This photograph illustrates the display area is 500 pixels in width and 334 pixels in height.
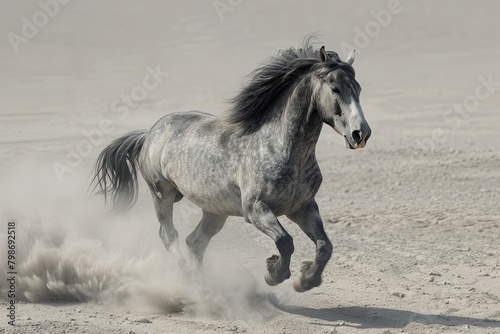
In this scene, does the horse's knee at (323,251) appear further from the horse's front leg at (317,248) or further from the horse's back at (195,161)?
the horse's back at (195,161)

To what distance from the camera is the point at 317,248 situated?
686 centimetres

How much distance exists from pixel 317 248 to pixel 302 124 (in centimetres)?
85

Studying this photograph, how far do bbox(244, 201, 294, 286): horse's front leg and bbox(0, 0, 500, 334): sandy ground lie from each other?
0.39 m

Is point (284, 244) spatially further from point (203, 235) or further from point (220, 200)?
point (203, 235)

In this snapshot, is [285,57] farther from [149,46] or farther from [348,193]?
[149,46]

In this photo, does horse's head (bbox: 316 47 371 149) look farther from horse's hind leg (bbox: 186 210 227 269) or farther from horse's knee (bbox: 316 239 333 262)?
horse's hind leg (bbox: 186 210 227 269)

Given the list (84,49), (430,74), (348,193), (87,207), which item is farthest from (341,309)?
(84,49)

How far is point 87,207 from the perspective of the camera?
31.3 ft

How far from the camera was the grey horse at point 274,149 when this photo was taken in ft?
22.0

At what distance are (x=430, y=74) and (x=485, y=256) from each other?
11.1 m

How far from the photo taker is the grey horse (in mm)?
6715

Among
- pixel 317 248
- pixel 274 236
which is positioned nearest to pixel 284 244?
pixel 274 236

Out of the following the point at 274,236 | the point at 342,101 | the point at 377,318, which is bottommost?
the point at 377,318

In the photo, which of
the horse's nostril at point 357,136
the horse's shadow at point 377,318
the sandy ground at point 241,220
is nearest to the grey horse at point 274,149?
the horse's nostril at point 357,136
